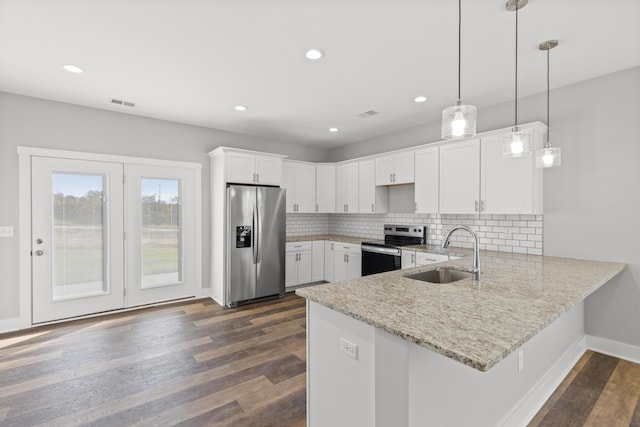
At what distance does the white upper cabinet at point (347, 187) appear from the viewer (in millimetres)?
5215

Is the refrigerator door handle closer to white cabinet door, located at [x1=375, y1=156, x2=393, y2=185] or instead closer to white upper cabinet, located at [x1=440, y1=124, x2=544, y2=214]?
white cabinet door, located at [x1=375, y1=156, x2=393, y2=185]

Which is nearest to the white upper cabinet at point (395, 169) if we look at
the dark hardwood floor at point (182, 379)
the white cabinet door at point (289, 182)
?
the white cabinet door at point (289, 182)

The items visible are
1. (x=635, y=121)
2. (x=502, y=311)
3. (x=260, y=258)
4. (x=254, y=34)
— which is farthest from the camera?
(x=260, y=258)

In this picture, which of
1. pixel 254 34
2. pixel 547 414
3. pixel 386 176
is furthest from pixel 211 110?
pixel 547 414

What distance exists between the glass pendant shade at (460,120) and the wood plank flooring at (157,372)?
6.86 feet

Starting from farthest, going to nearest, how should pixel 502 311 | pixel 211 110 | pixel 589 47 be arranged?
pixel 211 110, pixel 589 47, pixel 502 311

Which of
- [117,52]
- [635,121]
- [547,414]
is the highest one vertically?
[117,52]

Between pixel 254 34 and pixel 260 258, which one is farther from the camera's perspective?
pixel 260 258

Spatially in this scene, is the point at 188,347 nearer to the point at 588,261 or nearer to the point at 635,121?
the point at 588,261

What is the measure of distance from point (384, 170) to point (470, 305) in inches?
133

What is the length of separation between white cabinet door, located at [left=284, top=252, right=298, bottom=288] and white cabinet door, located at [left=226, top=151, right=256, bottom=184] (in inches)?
54.5

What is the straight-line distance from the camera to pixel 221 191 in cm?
434

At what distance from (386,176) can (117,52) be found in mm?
3578

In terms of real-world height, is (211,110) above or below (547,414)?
above
